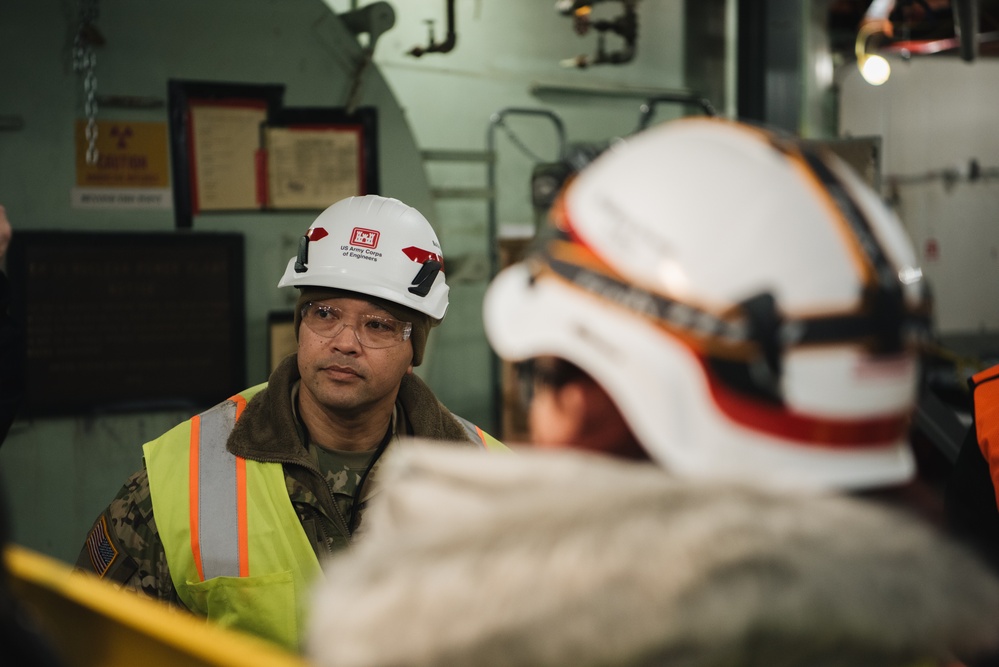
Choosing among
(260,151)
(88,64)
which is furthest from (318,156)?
(88,64)

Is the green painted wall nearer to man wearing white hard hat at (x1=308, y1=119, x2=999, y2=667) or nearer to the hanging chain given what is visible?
the hanging chain

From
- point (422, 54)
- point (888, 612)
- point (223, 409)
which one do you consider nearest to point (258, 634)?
point (223, 409)

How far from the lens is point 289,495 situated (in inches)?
77.6

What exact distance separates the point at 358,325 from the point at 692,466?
156 centimetres

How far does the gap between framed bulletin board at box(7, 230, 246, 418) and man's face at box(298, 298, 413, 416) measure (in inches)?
61.3

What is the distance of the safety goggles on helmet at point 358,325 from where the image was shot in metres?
2.25

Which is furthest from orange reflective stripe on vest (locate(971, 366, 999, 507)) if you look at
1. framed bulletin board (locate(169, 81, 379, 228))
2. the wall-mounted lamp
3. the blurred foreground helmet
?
the wall-mounted lamp

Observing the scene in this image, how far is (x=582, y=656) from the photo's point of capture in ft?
2.22

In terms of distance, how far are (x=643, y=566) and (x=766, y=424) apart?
0.65 feet

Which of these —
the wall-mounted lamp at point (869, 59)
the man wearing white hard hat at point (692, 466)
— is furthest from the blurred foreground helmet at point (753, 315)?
the wall-mounted lamp at point (869, 59)

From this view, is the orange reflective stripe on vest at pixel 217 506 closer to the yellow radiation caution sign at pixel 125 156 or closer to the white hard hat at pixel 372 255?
the white hard hat at pixel 372 255

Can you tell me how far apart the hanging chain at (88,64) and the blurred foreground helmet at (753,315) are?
3132 millimetres

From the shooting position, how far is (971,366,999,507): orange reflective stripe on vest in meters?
2.02

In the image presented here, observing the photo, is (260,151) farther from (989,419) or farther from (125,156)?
(989,419)
